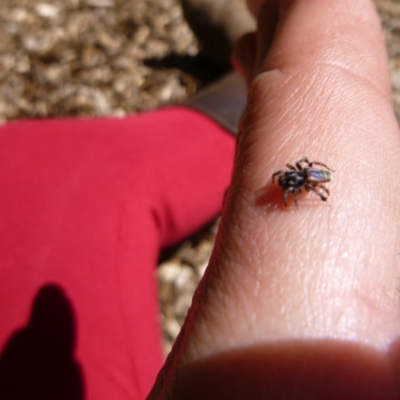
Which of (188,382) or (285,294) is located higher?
(285,294)

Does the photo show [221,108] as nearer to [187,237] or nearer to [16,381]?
[187,237]

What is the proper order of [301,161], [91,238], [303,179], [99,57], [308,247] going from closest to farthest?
[308,247], [303,179], [301,161], [91,238], [99,57]

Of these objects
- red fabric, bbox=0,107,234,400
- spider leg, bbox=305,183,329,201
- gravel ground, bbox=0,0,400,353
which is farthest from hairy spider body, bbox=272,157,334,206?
gravel ground, bbox=0,0,400,353

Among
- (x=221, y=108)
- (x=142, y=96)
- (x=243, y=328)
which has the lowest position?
(x=142, y=96)

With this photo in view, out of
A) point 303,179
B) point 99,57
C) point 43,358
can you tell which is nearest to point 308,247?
point 303,179

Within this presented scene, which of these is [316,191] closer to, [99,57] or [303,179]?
[303,179]

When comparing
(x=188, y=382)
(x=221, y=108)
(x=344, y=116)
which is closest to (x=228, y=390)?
(x=188, y=382)

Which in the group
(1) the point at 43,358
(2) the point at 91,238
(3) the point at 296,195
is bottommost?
(1) the point at 43,358
